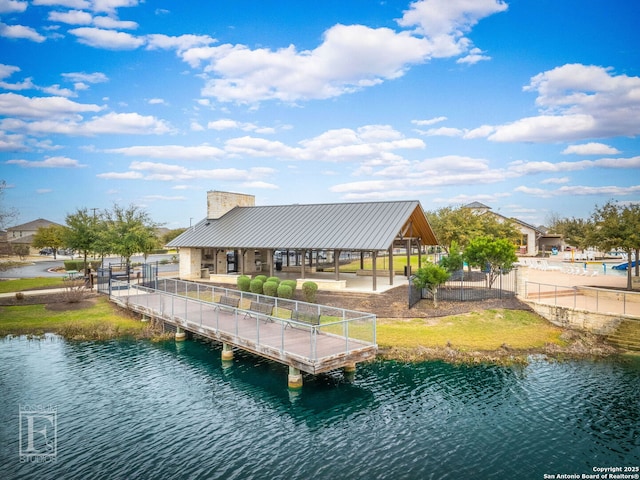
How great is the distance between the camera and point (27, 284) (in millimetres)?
36969

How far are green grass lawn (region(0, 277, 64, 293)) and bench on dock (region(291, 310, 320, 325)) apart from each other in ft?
89.6

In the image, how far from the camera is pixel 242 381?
650 inches

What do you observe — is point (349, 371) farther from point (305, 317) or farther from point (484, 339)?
point (484, 339)

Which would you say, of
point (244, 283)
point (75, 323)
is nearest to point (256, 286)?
point (244, 283)

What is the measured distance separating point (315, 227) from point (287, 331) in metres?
14.3

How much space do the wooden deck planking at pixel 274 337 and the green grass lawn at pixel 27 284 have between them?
55.2 ft

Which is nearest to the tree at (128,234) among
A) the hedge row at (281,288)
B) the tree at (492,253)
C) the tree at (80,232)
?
the tree at (80,232)

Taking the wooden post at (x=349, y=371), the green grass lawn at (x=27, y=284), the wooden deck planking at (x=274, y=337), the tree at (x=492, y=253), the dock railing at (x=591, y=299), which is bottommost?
the wooden post at (x=349, y=371)

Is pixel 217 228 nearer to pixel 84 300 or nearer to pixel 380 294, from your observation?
pixel 84 300

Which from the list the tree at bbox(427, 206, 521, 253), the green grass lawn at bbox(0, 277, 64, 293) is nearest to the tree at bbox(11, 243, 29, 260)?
the green grass lawn at bbox(0, 277, 64, 293)

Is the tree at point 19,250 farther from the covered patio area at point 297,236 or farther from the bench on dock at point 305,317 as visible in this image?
the bench on dock at point 305,317

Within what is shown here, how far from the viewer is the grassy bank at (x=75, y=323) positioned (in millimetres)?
23219

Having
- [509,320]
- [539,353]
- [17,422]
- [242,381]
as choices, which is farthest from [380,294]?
[17,422]

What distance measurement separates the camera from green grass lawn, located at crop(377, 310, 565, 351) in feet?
64.3
